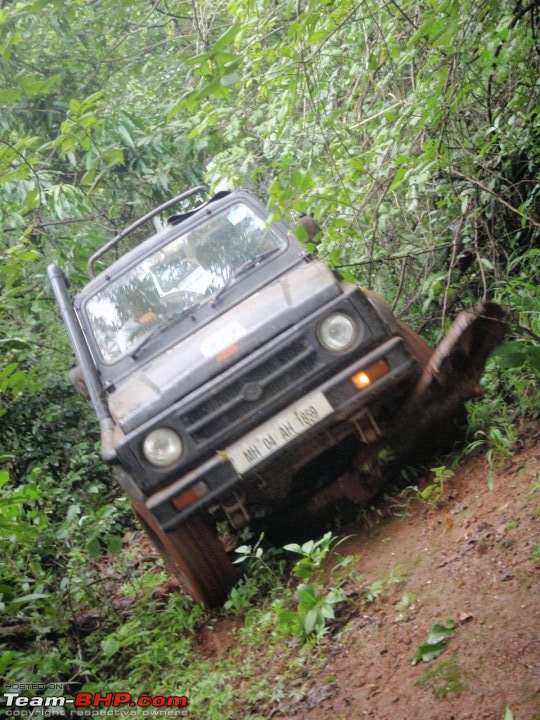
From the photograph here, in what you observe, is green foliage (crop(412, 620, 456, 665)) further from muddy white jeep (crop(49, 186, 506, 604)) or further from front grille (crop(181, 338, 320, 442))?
front grille (crop(181, 338, 320, 442))

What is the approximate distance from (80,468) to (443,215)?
411cm

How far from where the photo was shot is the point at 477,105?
17.3ft

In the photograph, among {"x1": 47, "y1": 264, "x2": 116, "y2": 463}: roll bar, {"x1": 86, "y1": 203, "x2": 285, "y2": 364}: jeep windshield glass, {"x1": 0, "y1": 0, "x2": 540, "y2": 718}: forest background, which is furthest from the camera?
{"x1": 86, "y1": 203, "x2": 285, "y2": 364}: jeep windshield glass

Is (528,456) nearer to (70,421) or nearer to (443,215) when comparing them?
(443,215)

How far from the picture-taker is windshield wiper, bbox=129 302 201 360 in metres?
4.79

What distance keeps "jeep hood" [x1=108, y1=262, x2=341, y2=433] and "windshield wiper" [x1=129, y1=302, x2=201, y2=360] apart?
0.21 meters

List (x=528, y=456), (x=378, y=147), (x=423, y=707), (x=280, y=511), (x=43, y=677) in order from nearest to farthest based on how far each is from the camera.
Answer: (x=423, y=707), (x=43, y=677), (x=528, y=456), (x=280, y=511), (x=378, y=147)

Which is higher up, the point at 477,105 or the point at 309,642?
the point at 477,105

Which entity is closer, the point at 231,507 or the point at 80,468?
the point at 231,507

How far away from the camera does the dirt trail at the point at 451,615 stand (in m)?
2.46

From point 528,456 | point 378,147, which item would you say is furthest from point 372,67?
point 528,456

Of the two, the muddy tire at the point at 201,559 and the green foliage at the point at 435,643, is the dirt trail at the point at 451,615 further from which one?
the muddy tire at the point at 201,559

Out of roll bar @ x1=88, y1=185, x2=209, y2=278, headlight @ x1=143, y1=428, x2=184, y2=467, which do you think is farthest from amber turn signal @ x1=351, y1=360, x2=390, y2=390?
roll bar @ x1=88, y1=185, x2=209, y2=278

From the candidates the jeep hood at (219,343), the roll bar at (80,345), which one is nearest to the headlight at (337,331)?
the jeep hood at (219,343)
